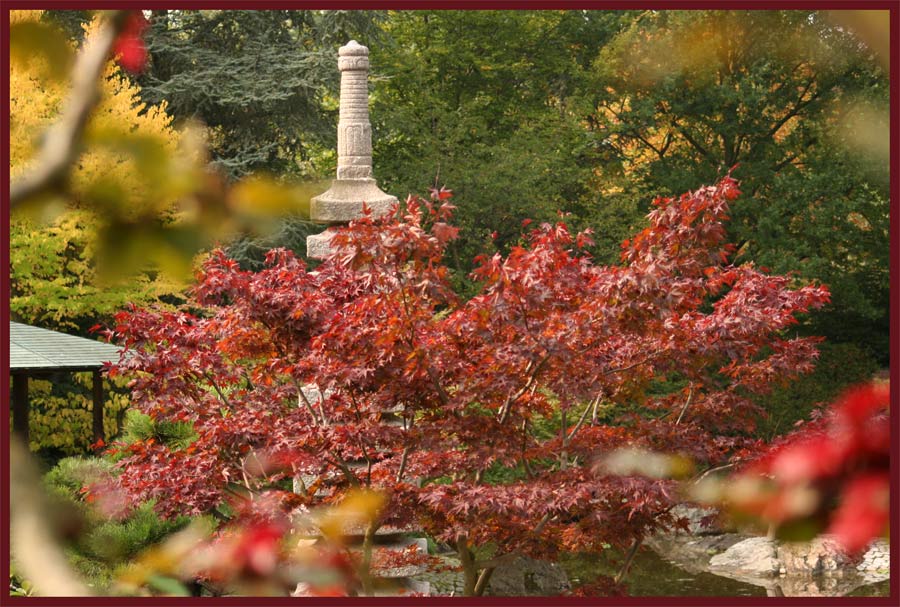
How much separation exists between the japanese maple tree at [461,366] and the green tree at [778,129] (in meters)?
9.15

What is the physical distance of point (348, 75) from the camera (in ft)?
28.4

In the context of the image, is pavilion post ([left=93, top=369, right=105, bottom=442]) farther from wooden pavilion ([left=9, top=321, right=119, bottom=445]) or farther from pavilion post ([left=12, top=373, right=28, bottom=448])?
pavilion post ([left=12, top=373, right=28, bottom=448])

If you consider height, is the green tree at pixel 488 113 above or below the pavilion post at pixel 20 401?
above

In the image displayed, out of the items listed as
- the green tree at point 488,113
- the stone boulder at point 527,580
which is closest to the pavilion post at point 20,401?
the stone boulder at point 527,580

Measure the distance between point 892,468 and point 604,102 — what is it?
59.6ft

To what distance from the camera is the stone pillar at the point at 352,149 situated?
834cm

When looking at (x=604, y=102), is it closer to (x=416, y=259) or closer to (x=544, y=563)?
(x=544, y=563)

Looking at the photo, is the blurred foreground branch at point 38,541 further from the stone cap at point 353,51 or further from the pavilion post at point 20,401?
the pavilion post at point 20,401

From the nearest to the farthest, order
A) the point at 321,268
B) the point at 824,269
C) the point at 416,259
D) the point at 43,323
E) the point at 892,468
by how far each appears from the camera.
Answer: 1. the point at 892,468
2. the point at 416,259
3. the point at 321,268
4. the point at 43,323
5. the point at 824,269

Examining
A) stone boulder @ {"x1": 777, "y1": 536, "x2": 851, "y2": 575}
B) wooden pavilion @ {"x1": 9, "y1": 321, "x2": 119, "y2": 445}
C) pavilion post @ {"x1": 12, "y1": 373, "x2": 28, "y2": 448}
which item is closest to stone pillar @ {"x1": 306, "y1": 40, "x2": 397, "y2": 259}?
wooden pavilion @ {"x1": 9, "y1": 321, "x2": 119, "y2": 445}

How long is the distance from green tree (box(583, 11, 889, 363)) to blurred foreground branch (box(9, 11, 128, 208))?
47.0 ft

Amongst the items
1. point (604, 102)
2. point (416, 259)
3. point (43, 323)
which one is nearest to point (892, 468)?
point (416, 259)

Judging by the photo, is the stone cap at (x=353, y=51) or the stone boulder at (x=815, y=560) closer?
the stone cap at (x=353, y=51)

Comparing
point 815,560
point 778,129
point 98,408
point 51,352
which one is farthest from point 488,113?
point 815,560
